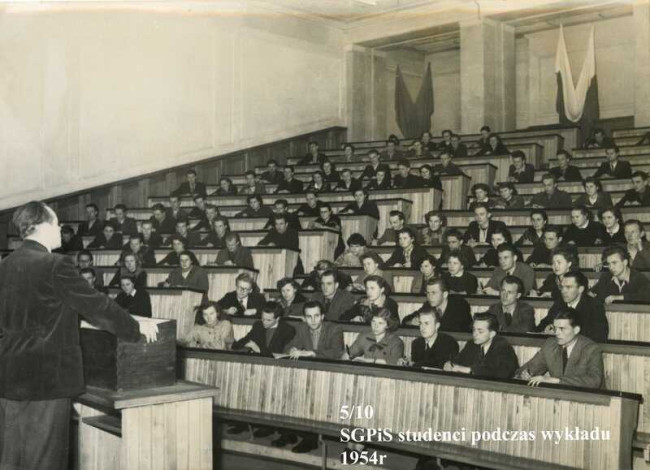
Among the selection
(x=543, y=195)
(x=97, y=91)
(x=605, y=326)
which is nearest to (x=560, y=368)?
(x=605, y=326)

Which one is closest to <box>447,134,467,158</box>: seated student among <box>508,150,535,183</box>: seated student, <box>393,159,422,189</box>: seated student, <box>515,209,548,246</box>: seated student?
<box>393,159,422,189</box>: seated student

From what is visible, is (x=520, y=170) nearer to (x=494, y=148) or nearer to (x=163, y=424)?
(x=494, y=148)

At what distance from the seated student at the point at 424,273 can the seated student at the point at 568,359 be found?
1460 mm

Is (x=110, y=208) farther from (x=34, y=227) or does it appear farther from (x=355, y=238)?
(x=34, y=227)

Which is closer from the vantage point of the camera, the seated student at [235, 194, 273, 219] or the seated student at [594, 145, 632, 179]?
the seated student at [594, 145, 632, 179]

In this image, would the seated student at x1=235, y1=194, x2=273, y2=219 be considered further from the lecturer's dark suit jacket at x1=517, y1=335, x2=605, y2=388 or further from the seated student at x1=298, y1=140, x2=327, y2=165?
the lecturer's dark suit jacket at x1=517, y1=335, x2=605, y2=388

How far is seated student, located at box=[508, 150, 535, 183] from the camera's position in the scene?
735 centimetres

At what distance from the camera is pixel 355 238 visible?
591 centimetres

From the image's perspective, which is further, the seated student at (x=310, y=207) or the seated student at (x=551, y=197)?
the seated student at (x=310, y=207)

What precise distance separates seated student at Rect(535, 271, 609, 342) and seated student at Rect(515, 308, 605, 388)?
0.39m

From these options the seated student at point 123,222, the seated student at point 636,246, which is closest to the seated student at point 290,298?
the seated student at point 636,246

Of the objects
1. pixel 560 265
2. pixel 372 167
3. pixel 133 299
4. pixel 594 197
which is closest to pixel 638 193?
pixel 594 197

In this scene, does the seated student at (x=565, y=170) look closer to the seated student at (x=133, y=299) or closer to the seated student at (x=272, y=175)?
the seated student at (x=272, y=175)

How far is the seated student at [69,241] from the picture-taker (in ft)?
24.5
